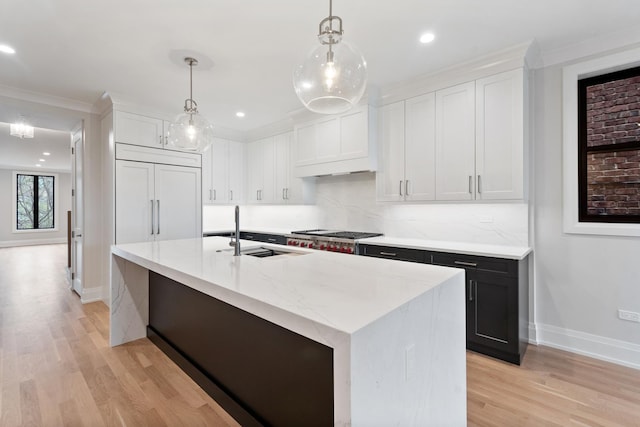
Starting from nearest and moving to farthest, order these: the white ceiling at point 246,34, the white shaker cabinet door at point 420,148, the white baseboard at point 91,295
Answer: the white ceiling at point 246,34 → the white shaker cabinet door at point 420,148 → the white baseboard at point 91,295

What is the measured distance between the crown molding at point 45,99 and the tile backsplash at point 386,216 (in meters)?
2.30

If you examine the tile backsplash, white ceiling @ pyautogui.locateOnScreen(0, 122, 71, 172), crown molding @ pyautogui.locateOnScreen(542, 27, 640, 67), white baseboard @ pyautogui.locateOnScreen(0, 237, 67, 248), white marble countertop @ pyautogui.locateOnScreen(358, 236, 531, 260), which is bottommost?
white baseboard @ pyautogui.locateOnScreen(0, 237, 67, 248)

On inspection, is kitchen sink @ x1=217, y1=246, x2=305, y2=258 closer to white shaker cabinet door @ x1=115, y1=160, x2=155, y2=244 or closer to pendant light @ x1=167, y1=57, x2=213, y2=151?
pendant light @ x1=167, y1=57, x2=213, y2=151

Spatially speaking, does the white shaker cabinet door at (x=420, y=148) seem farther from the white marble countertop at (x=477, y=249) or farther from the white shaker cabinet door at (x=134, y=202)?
the white shaker cabinet door at (x=134, y=202)

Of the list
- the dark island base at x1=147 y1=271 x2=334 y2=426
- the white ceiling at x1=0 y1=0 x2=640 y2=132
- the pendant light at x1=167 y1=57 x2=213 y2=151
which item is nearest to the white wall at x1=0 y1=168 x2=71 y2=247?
the white ceiling at x1=0 y1=0 x2=640 y2=132

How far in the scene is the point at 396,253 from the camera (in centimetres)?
309

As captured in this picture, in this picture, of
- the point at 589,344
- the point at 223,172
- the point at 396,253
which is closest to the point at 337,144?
the point at 396,253

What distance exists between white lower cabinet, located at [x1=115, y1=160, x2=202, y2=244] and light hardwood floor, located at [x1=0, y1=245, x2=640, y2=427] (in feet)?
4.32

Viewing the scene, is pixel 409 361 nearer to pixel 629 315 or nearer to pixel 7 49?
pixel 629 315

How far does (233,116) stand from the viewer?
456 centimetres

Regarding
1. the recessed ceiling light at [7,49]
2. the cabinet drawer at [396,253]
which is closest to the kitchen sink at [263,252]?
the cabinet drawer at [396,253]

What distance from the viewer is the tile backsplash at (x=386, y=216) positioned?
117 inches

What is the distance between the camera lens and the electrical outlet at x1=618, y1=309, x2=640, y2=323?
7.93 ft

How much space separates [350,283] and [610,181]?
2.67 meters
